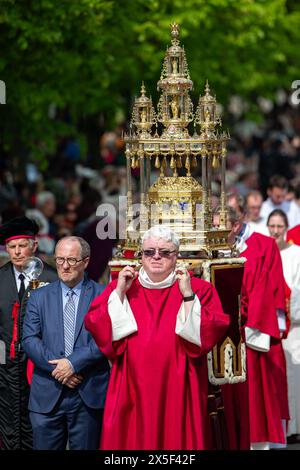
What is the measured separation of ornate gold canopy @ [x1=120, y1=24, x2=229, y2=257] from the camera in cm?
1118

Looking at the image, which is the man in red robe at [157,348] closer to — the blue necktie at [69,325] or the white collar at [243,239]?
the blue necktie at [69,325]

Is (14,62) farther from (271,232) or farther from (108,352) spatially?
(108,352)

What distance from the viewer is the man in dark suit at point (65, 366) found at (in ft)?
34.0

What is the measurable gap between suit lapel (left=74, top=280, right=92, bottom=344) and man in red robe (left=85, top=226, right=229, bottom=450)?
1.28ft

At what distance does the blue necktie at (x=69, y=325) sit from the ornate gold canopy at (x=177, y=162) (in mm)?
746

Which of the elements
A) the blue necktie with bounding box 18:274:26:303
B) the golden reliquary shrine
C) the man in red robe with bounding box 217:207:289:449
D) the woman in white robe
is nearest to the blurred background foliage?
the woman in white robe

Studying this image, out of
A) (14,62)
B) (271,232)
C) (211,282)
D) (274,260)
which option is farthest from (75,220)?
(211,282)

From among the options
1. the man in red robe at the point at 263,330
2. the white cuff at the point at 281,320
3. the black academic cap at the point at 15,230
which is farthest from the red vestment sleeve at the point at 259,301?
the black academic cap at the point at 15,230

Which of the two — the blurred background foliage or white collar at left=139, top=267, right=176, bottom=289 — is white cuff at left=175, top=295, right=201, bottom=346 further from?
the blurred background foliage

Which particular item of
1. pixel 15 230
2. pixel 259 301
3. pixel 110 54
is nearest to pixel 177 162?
pixel 15 230

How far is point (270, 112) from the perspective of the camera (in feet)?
145

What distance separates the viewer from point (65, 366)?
405 inches

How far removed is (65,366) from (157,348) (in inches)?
26.9
